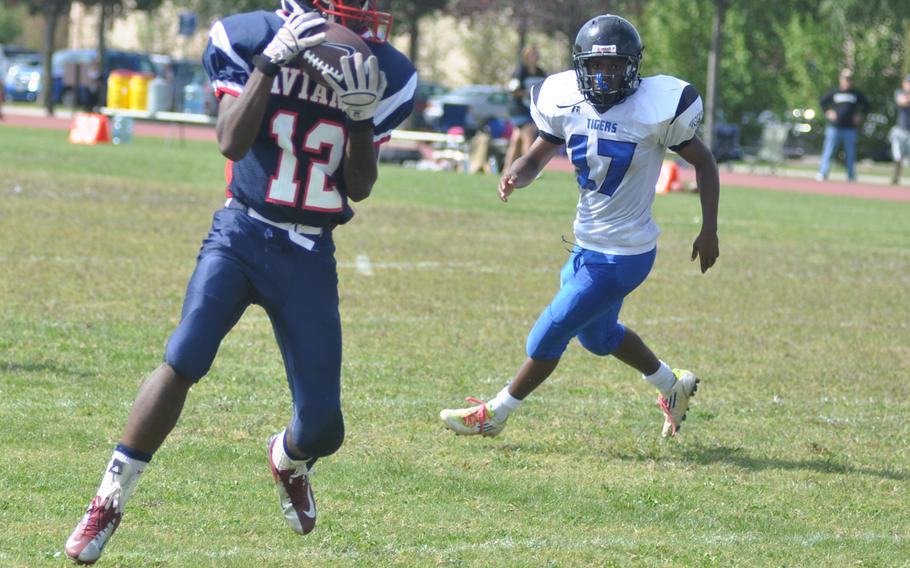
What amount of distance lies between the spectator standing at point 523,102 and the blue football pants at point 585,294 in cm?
1397

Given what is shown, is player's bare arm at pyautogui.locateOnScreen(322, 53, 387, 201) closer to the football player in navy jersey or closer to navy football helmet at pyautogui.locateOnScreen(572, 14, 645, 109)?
the football player in navy jersey

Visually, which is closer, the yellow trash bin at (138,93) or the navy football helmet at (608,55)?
the navy football helmet at (608,55)

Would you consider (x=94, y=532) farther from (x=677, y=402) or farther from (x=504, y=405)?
(x=677, y=402)

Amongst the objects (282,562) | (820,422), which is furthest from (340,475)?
(820,422)

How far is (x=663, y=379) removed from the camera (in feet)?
22.1

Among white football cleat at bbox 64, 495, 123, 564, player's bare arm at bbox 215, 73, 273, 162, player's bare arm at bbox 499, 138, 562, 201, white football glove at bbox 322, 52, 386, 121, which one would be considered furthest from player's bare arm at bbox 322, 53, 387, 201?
player's bare arm at bbox 499, 138, 562, 201

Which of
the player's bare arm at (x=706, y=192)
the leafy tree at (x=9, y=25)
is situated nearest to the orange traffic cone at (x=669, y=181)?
the player's bare arm at (x=706, y=192)

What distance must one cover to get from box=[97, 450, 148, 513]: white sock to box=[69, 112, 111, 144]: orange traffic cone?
22.8 meters

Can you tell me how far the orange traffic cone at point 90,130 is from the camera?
26.6 metres

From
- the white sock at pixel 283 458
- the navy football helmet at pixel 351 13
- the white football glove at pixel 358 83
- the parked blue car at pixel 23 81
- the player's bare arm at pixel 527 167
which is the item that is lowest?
the parked blue car at pixel 23 81

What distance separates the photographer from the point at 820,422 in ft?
23.6

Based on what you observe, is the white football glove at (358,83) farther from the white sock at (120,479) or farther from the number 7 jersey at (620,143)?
the number 7 jersey at (620,143)

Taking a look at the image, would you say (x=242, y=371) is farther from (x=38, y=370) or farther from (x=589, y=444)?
(x=589, y=444)

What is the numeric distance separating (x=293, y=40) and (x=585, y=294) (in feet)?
7.62
